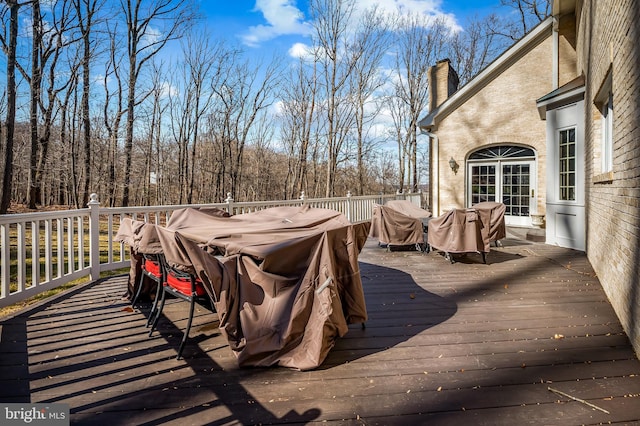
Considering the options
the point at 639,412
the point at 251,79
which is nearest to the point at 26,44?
the point at 251,79

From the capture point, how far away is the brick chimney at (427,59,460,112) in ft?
40.7

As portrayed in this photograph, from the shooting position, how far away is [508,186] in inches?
404

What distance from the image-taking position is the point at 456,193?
1116 centimetres

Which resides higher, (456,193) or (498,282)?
(456,193)

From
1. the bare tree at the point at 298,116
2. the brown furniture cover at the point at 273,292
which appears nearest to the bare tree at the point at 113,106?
the bare tree at the point at 298,116

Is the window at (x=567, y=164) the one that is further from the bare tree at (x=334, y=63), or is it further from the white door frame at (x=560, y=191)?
the bare tree at (x=334, y=63)

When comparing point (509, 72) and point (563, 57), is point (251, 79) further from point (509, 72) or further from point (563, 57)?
point (563, 57)

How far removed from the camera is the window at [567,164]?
7003mm

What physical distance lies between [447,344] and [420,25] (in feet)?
72.3

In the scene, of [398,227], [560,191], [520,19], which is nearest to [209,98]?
[398,227]

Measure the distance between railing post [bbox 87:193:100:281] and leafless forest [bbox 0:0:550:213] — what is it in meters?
11.3

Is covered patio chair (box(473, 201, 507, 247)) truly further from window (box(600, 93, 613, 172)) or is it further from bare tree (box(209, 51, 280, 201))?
bare tree (box(209, 51, 280, 201))

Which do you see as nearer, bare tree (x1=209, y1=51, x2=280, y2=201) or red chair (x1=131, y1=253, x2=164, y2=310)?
red chair (x1=131, y1=253, x2=164, y2=310)

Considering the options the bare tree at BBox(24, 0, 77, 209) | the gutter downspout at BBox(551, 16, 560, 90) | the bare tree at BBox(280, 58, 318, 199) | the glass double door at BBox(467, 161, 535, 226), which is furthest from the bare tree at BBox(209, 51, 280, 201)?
the gutter downspout at BBox(551, 16, 560, 90)
